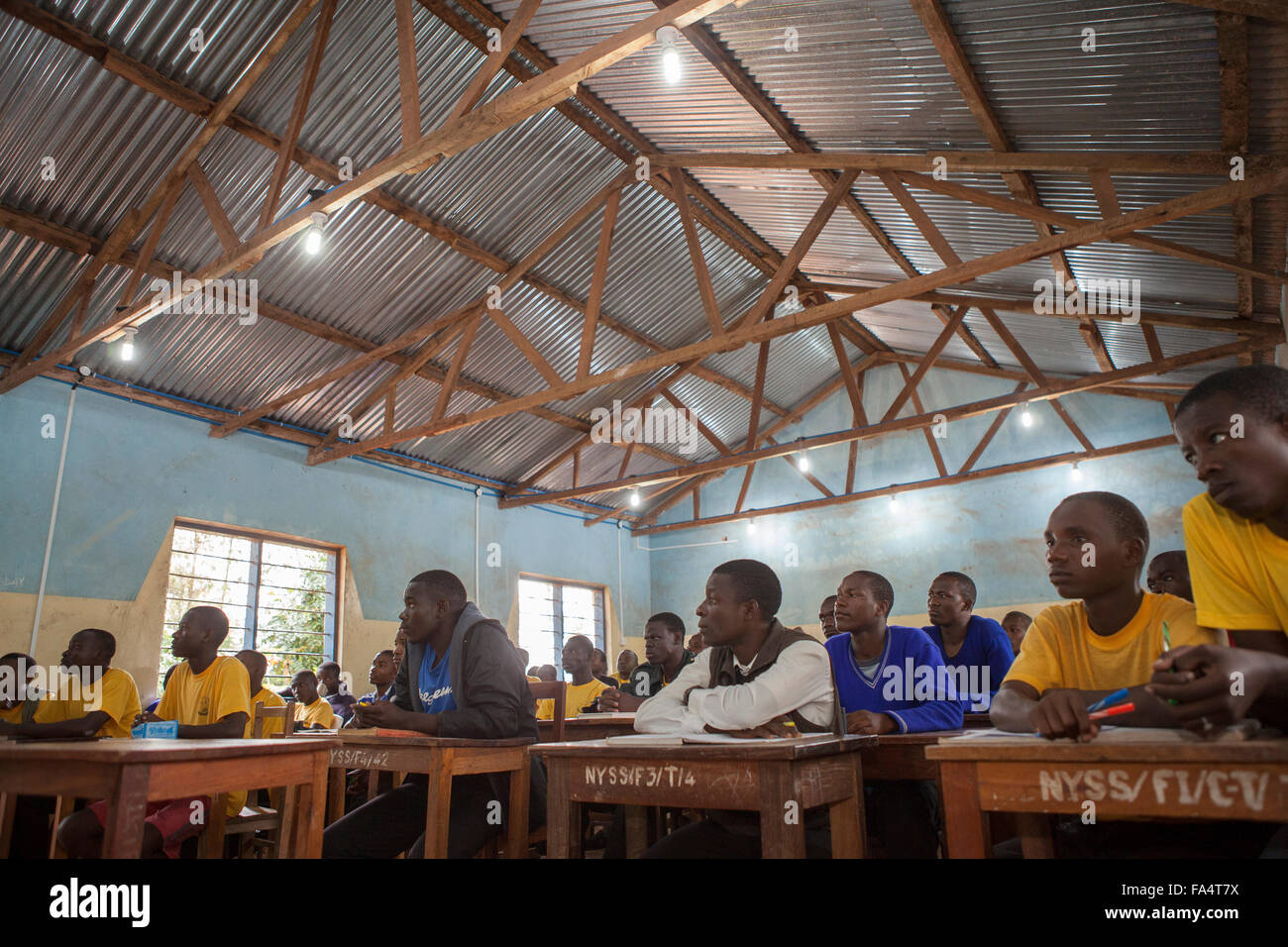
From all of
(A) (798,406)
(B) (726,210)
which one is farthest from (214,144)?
(A) (798,406)

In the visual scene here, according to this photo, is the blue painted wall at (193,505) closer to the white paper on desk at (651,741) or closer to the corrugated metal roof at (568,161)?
the corrugated metal roof at (568,161)

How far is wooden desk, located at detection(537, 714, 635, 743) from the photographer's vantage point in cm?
452

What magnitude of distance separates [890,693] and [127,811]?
2.63 meters

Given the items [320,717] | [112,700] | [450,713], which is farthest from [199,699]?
[320,717]

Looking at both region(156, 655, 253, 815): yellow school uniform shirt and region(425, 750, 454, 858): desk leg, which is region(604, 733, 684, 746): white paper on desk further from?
region(156, 655, 253, 815): yellow school uniform shirt

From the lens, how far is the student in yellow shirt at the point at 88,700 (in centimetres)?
348

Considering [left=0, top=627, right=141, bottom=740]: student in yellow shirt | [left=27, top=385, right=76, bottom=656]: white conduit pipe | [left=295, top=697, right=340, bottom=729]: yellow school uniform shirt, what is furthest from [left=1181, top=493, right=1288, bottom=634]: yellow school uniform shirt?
[left=27, top=385, right=76, bottom=656]: white conduit pipe

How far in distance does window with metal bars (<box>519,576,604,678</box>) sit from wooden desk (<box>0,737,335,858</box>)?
367 inches

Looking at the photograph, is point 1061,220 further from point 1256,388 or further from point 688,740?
point 688,740

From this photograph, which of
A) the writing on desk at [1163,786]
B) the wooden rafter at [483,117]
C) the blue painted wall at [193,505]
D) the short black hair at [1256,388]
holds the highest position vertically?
the wooden rafter at [483,117]

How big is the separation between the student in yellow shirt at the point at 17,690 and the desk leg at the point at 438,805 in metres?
2.36

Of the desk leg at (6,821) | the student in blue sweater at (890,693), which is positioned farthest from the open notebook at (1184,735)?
the desk leg at (6,821)

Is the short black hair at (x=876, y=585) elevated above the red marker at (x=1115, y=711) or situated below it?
above
